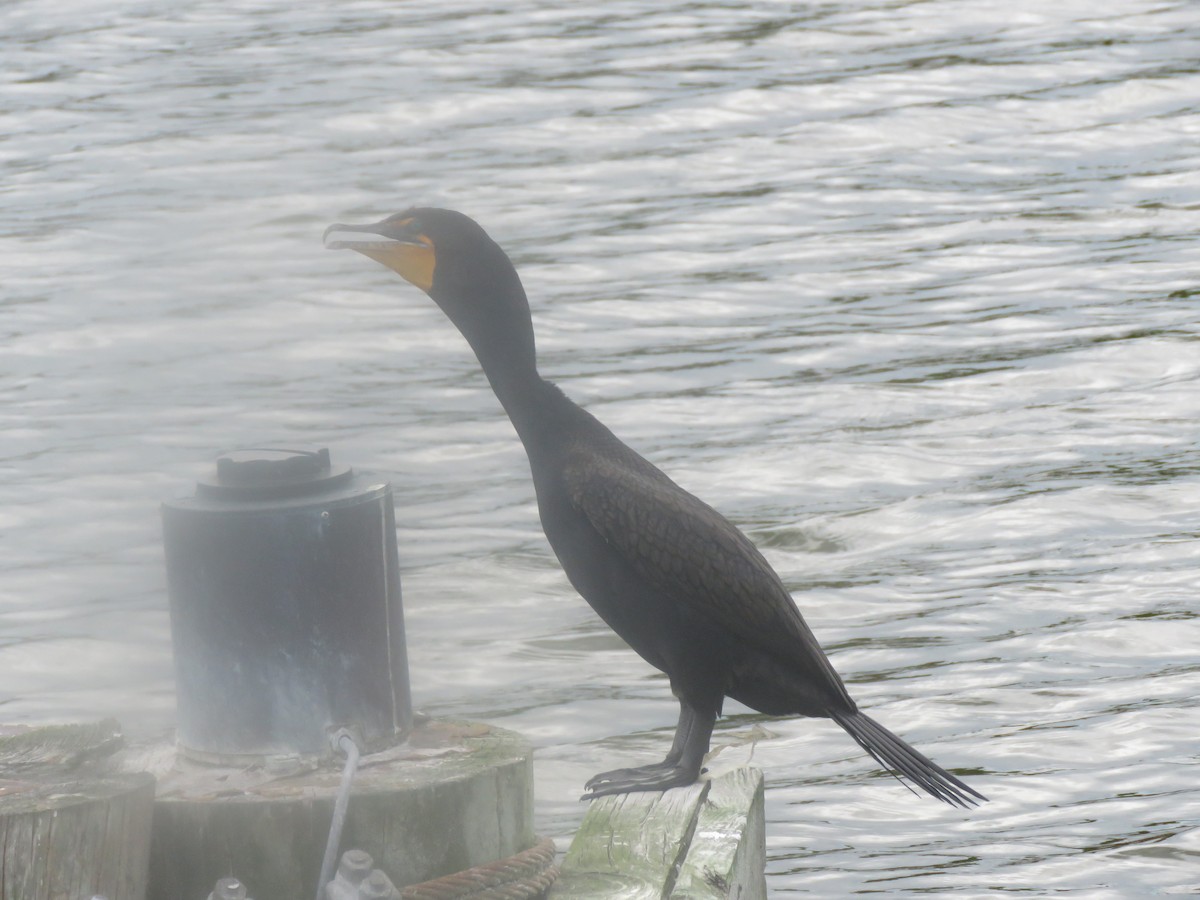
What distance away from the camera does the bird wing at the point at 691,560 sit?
3.54 m

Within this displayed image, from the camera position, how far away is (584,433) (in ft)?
12.1

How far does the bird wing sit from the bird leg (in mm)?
196

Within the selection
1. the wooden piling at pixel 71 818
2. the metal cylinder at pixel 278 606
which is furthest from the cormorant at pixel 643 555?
the wooden piling at pixel 71 818

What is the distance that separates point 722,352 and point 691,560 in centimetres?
530

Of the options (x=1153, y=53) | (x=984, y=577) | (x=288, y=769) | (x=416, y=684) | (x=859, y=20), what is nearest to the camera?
(x=288, y=769)

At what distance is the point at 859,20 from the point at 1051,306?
18.2 feet

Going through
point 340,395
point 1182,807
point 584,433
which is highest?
point 584,433

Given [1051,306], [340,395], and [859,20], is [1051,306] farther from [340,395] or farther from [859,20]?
[859,20]

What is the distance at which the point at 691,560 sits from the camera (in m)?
3.54

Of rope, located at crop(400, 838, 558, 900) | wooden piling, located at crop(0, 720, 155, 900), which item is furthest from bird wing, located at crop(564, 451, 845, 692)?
wooden piling, located at crop(0, 720, 155, 900)

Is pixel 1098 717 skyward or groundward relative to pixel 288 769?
groundward

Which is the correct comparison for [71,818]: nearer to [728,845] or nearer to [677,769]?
[728,845]

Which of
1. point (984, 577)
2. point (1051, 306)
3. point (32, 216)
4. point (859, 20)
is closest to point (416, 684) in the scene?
point (984, 577)

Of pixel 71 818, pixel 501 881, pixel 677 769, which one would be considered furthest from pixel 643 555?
pixel 71 818
